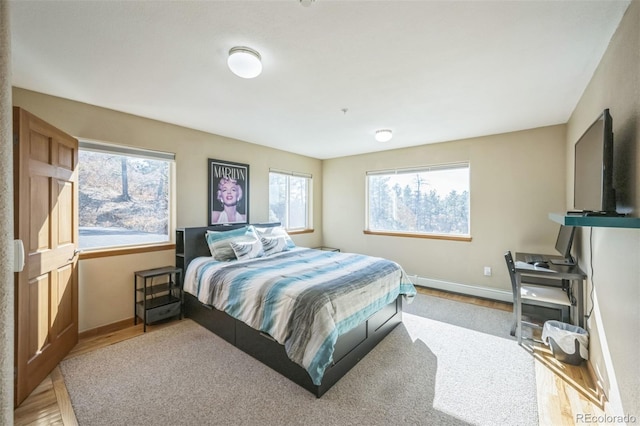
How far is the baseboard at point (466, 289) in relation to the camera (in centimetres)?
377

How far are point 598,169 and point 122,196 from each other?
423cm

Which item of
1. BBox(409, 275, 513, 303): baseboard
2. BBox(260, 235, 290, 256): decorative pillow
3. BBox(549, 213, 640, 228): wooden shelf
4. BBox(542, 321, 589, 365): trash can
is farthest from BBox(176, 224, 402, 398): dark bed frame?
BBox(549, 213, 640, 228): wooden shelf

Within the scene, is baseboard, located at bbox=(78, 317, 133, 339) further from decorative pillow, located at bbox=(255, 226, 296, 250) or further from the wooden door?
decorative pillow, located at bbox=(255, 226, 296, 250)

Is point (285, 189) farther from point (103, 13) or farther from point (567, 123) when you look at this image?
point (567, 123)

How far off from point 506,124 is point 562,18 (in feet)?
6.87

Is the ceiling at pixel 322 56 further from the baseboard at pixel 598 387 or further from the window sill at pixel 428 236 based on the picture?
the baseboard at pixel 598 387

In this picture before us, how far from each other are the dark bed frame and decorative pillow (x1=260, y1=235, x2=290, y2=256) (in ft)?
2.60

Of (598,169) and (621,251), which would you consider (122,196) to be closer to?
(598,169)

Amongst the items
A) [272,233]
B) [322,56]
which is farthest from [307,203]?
[322,56]

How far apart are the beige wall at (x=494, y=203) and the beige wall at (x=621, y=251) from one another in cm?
156

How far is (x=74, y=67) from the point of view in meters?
2.11

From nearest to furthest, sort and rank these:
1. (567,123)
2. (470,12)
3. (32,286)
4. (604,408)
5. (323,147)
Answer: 1. (470,12)
2. (604,408)
3. (32,286)
4. (567,123)
5. (323,147)

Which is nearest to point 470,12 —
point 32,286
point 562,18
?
point 562,18

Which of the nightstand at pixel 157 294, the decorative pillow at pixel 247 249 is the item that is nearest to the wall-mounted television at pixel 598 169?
the decorative pillow at pixel 247 249
